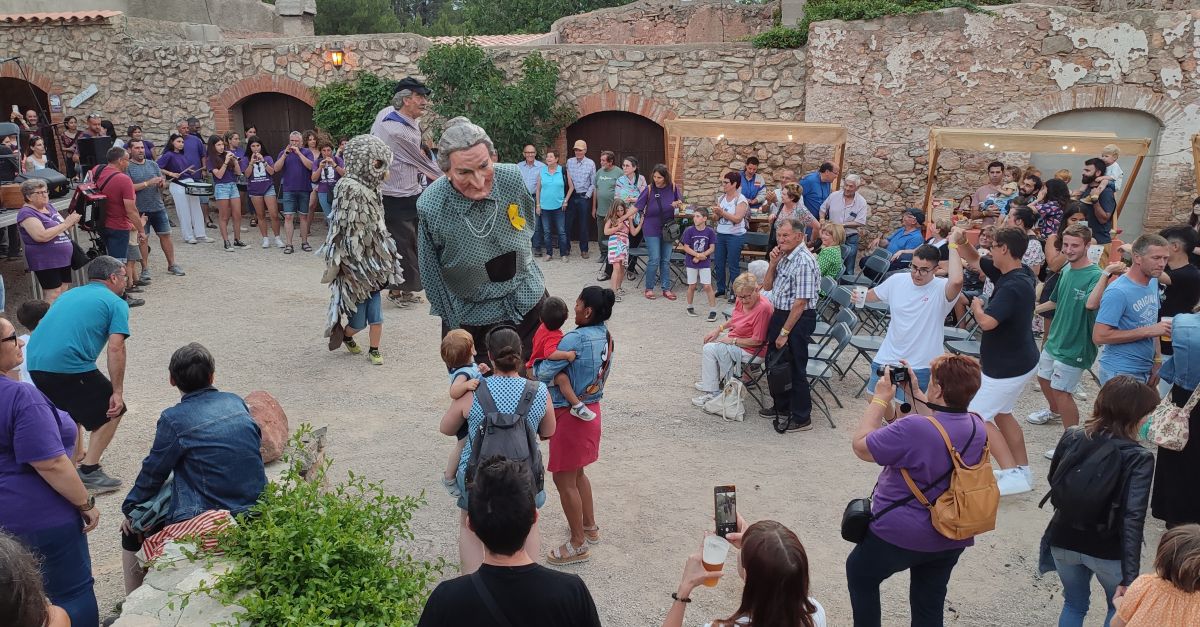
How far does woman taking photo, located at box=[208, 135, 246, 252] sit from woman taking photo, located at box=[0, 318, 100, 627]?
936 cm

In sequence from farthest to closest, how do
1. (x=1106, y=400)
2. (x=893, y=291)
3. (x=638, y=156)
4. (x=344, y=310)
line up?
(x=638, y=156)
(x=344, y=310)
(x=893, y=291)
(x=1106, y=400)

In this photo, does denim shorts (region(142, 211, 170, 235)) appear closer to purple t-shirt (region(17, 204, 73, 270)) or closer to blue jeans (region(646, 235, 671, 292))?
purple t-shirt (region(17, 204, 73, 270))

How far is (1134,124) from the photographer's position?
38.5 feet

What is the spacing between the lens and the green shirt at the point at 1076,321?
5.86 m

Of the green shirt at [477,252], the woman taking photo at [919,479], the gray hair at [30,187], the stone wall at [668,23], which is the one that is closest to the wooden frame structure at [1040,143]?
the stone wall at [668,23]

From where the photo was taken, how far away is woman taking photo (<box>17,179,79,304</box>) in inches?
311

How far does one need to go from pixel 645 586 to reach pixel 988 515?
1957mm

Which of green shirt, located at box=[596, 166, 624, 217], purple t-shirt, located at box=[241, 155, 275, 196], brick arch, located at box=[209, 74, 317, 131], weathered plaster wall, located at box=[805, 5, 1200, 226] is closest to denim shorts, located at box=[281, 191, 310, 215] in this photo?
purple t-shirt, located at box=[241, 155, 275, 196]

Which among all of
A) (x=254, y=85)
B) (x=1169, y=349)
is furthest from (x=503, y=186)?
(x=254, y=85)

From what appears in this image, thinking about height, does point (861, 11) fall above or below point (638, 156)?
above

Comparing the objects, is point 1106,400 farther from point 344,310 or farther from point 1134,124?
point 1134,124

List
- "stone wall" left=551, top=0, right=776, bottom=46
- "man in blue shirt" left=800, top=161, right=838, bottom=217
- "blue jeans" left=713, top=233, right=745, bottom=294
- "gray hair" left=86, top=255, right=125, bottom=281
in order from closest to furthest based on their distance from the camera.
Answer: "gray hair" left=86, top=255, right=125, bottom=281
"blue jeans" left=713, top=233, right=745, bottom=294
"man in blue shirt" left=800, top=161, right=838, bottom=217
"stone wall" left=551, top=0, right=776, bottom=46

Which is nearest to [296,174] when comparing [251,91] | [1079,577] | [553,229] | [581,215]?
[251,91]

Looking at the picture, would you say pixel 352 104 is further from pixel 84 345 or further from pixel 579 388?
pixel 579 388
